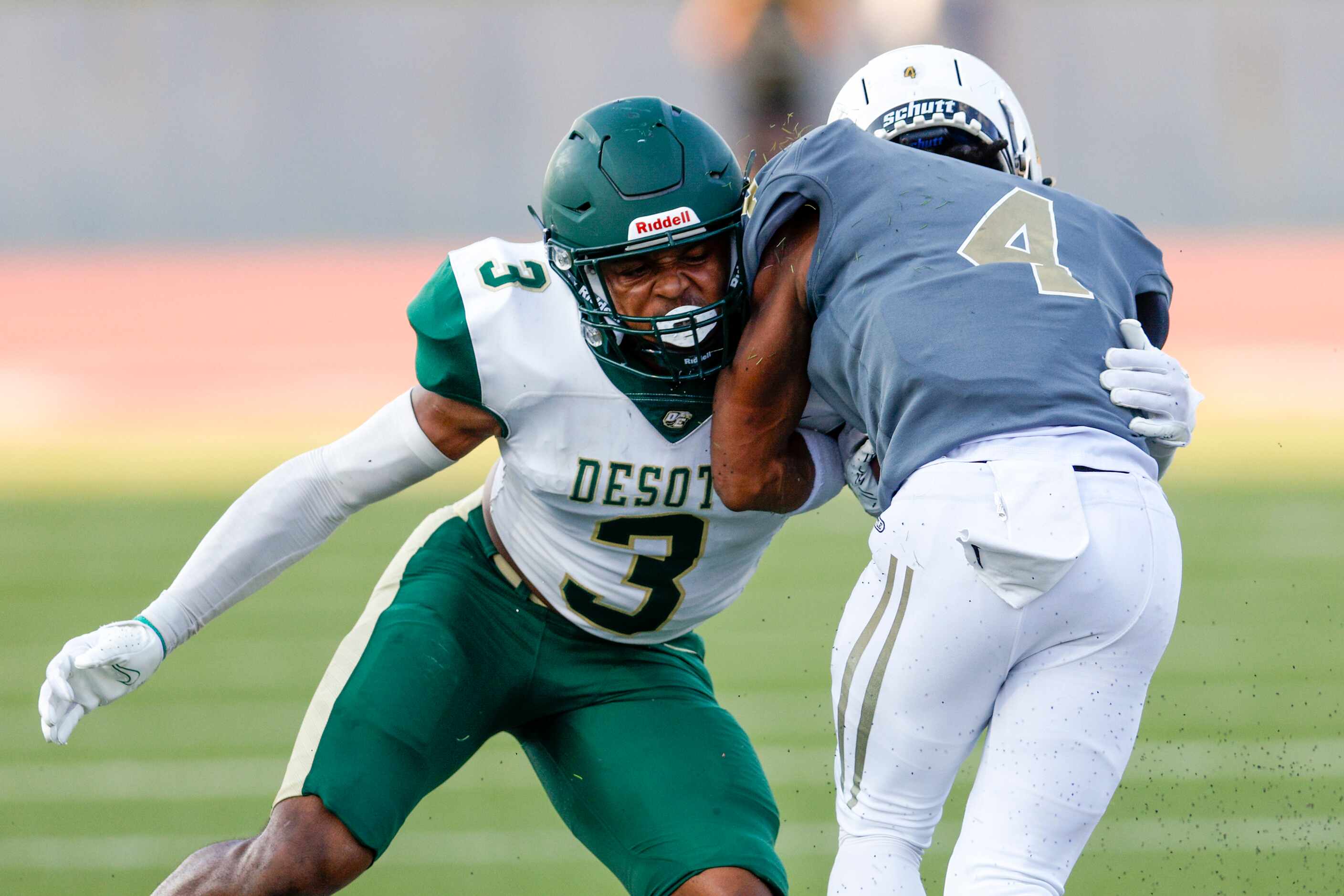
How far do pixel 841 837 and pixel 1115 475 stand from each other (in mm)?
690

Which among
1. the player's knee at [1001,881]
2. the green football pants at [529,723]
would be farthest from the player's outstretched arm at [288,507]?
the player's knee at [1001,881]

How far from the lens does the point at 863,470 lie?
2879 mm

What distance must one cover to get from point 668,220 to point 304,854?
1.25 meters

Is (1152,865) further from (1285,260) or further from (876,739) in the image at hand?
(1285,260)

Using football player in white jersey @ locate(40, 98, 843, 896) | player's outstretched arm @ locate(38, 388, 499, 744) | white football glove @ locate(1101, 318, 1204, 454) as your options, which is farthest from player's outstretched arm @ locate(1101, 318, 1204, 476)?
player's outstretched arm @ locate(38, 388, 499, 744)

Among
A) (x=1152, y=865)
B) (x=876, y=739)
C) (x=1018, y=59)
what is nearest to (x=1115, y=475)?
(x=876, y=739)

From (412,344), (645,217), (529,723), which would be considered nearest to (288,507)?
(529,723)

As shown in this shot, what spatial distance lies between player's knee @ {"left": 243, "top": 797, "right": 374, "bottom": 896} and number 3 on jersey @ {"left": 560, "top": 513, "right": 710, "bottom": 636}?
2.11 ft

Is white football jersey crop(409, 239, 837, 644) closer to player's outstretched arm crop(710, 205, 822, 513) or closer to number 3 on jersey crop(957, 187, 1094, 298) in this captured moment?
player's outstretched arm crop(710, 205, 822, 513)

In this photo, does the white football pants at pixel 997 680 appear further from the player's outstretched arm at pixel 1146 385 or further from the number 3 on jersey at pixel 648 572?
the number 3 on jersey at pixel 648 572

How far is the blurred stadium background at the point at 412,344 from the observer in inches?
172

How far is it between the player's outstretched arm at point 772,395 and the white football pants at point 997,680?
0.40m

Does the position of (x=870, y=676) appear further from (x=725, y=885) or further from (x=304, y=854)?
(x=304, y=854)

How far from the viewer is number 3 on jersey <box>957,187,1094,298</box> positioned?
239 centimetres
